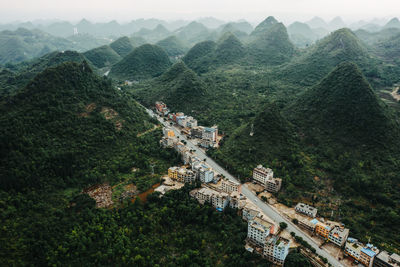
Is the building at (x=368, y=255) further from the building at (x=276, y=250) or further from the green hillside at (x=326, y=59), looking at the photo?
the green hillside at (x=326, y=59)

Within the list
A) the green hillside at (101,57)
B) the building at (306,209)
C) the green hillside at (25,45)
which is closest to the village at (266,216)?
the building at (306,209)

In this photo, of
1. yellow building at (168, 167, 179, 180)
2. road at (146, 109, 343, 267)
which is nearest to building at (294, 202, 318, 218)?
road at (146, 109, 343, 267)

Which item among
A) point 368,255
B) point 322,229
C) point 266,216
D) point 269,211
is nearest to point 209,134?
point 269,211

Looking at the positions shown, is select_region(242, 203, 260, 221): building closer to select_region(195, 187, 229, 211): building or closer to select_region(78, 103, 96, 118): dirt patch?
select_region(195, 187, 229, 211): building

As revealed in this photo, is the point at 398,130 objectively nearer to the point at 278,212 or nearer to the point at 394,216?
the point at 394,216

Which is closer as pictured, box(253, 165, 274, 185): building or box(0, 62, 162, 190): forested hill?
box(0, 62, 162, 190): forested hill

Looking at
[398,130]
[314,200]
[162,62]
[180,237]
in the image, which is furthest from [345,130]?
[162,62]
